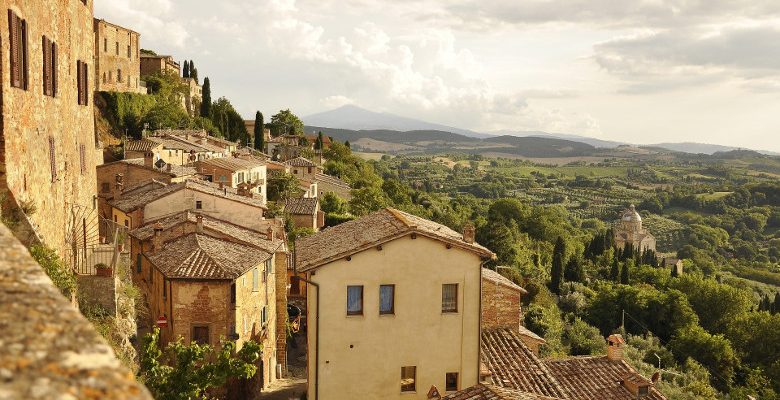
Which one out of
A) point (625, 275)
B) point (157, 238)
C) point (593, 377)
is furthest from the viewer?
point (625, 275)

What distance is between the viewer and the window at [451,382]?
2012cm

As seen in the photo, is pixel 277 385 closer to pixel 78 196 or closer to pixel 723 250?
pixel 78 196

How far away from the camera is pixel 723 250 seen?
153 meters

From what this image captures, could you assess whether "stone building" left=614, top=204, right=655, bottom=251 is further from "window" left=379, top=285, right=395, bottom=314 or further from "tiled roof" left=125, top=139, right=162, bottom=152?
"window" left=379, top=285, right=395, bottom=314

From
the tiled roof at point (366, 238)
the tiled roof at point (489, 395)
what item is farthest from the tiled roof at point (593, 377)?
the tiled roof at point (489, 395)

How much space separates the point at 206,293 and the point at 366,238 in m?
8.67

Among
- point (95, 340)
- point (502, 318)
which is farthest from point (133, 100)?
point (95, 340)

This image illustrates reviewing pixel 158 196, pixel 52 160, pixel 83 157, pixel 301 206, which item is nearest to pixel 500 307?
pixel 83 157

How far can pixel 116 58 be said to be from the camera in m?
75.4

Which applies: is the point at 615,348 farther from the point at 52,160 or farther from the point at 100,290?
the point at 52,160

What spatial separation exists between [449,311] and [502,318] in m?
6.18

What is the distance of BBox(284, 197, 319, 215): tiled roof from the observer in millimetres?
50906

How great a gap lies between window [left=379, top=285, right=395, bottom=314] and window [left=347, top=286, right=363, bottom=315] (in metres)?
0.61

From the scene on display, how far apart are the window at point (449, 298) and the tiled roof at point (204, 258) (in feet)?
29.7
